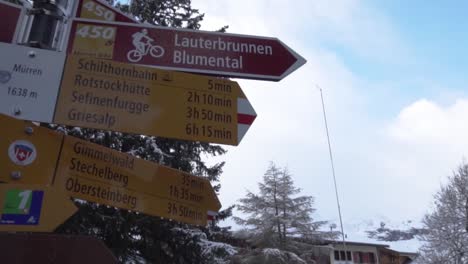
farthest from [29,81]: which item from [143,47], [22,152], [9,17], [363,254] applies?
[363,254]

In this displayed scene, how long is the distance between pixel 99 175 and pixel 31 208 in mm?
554

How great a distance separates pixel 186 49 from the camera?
308cm

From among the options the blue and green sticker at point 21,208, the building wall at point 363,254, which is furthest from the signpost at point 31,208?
the building wall at point 363,254

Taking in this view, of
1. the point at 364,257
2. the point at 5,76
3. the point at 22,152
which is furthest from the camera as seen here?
the point at 364,257

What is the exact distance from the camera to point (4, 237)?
194cm

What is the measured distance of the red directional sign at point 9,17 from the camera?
8.81 ft

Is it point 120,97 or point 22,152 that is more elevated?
point 120,97

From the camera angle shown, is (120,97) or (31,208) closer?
(31,208)

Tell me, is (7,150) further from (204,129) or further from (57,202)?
(204,129)

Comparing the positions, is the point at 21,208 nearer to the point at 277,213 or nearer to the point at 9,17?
the point at 9,17

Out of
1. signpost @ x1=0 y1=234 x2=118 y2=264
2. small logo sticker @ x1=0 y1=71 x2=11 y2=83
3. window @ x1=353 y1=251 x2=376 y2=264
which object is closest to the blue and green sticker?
signpost @ x1=0 y1=234 x2=118 y2=264

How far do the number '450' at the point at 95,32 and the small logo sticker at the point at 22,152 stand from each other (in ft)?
3.17

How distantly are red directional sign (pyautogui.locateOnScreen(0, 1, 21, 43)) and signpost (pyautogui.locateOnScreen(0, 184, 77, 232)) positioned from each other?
1.10 m

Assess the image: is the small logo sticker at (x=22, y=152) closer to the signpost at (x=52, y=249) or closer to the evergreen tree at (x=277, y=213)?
the signpost at (x=52, y=249)
